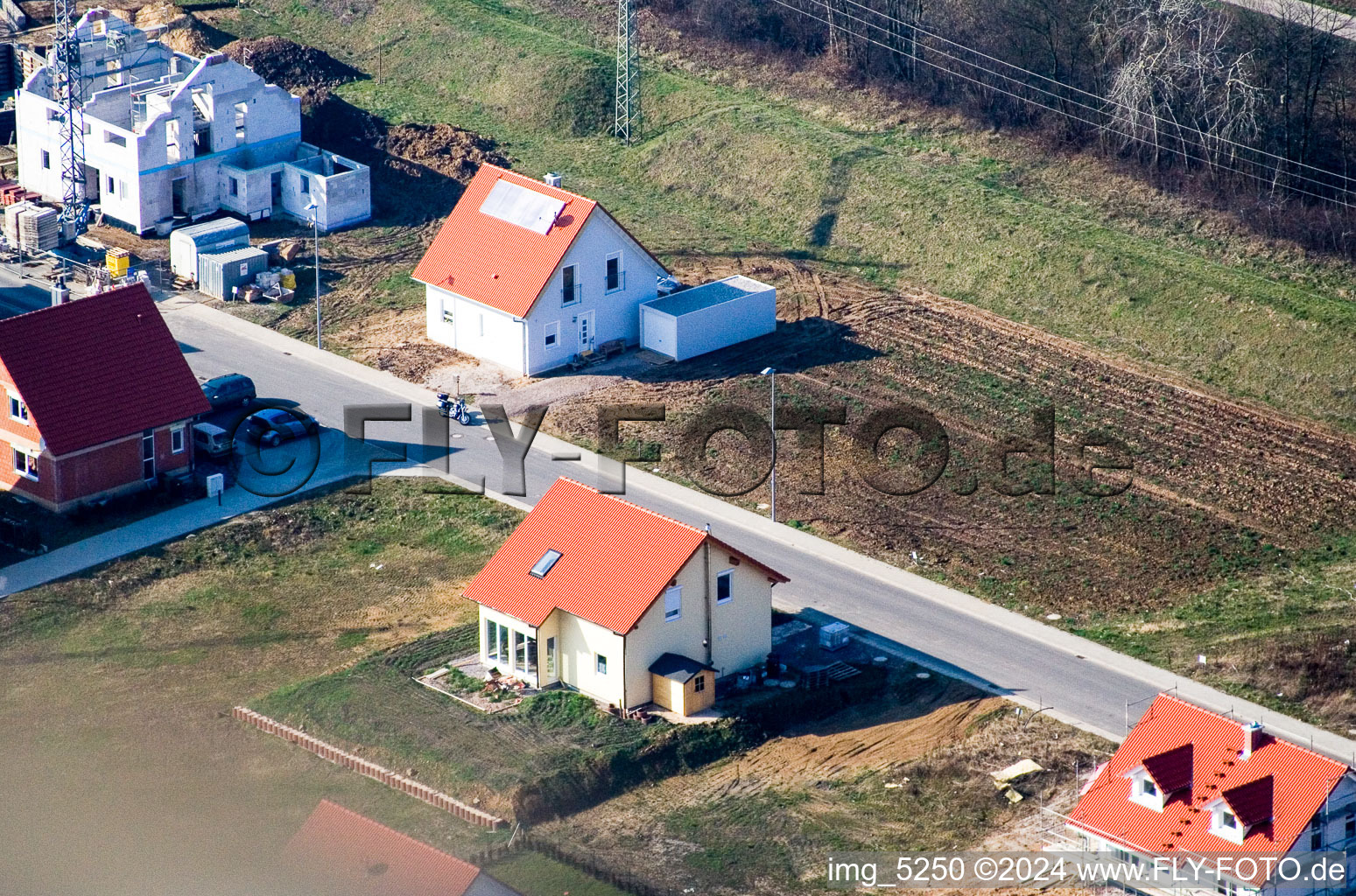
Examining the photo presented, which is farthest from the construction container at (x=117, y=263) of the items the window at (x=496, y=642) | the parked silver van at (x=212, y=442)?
the window at (x=496, y=642)

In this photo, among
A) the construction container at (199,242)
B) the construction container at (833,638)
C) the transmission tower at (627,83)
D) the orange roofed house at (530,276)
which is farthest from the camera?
the transmission tower at (627,83)

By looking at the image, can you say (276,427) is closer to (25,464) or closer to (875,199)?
(25,464)

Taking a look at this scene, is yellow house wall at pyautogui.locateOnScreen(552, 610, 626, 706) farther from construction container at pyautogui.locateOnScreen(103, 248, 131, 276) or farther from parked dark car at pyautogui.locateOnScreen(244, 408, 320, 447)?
construction container at pyautogui.locateOnScreen(103, 248, 131, 276)

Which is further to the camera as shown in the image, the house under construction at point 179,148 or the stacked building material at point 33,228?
the house under construction at point 179,148

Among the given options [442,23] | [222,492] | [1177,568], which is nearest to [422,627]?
[222,492]

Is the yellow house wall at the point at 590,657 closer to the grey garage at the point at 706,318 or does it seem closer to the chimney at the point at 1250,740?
the chimney at the point at 1250,740

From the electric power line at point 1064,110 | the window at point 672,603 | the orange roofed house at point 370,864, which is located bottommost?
the orange roofed house at point 370,864

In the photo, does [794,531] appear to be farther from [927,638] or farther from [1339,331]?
[1339,331]

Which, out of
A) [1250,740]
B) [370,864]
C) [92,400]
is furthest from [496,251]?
[1250,740]
